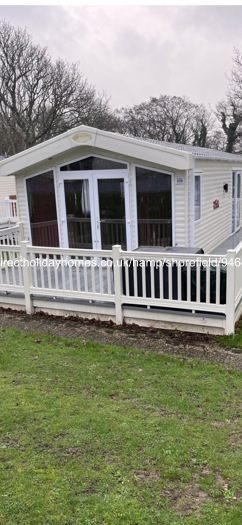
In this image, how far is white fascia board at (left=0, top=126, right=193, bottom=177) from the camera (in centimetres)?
675

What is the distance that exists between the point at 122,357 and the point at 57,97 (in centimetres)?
2791

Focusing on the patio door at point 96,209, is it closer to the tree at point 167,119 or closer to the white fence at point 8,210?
the white fence at point 8,210

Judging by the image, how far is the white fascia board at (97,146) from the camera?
22.2ft

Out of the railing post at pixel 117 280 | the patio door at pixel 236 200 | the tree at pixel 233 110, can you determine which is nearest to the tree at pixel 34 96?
the tree at pixel 233 110

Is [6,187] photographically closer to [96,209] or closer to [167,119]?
[96,209]

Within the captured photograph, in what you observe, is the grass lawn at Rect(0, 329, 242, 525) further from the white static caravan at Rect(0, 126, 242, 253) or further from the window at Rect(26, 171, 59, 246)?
the window at Rect(26, 171, 59, 246)

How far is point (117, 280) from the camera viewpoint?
17.8 ft

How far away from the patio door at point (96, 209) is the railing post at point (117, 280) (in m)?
2.53

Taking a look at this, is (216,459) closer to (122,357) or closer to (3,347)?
(122,357)

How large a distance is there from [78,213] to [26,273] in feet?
8.31

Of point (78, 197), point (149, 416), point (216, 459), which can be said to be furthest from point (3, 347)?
point (78, 197)

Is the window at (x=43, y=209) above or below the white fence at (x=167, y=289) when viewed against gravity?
above

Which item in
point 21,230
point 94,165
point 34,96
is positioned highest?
point 34,96

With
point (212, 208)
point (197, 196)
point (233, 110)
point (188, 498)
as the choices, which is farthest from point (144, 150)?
point (233, 110)
